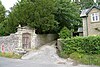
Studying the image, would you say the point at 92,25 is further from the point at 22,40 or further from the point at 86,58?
the point at 22,40

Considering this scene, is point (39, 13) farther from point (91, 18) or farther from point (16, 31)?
point (91, 18)

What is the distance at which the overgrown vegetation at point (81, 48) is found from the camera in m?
22.0

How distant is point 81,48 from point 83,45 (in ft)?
1.43

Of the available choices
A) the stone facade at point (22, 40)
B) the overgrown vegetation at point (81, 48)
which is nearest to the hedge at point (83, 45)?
the overgrown vegetation at point (81, 48)

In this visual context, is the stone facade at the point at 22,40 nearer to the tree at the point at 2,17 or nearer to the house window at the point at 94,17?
the tree at the point at 2,17

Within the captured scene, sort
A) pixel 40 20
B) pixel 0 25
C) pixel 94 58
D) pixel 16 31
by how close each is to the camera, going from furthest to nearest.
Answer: pixel 0 25, pixel 16 31, pixel 40 20, pixel 94 58

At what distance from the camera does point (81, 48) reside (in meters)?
23.4

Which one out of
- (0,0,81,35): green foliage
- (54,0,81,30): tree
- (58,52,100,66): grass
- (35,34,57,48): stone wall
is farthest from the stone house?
(58,52,100,66): grass

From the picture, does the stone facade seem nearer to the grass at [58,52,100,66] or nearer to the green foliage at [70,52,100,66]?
the grass at [58,52,100,66]

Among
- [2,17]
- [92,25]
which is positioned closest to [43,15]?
[92,25]

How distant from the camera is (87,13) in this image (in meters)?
30.1

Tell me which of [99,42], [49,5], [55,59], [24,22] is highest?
[49,5]

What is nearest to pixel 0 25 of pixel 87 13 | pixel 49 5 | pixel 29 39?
pixel 29 39

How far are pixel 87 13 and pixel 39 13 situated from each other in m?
7.30
